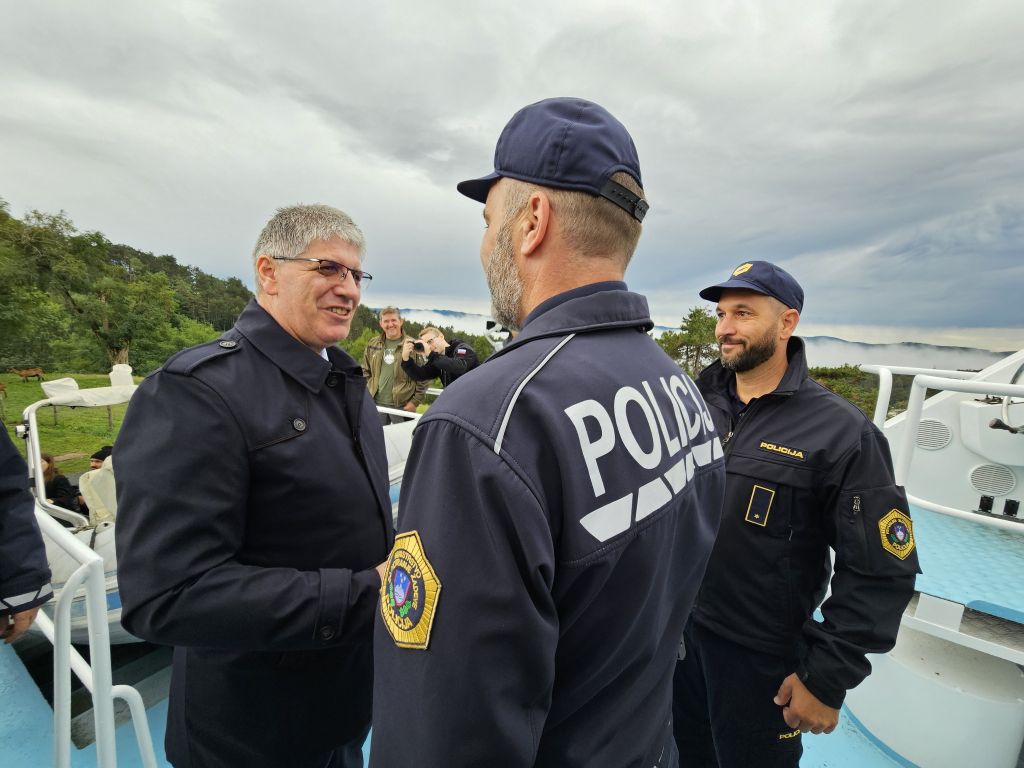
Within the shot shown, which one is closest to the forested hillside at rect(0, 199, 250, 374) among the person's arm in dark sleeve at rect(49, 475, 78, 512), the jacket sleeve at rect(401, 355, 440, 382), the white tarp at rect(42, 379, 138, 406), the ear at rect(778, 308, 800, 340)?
the white tarp at rect(42, 379, 138, 406)

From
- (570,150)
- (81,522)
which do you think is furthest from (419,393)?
(570,150)

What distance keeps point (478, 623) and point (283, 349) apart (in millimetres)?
1105

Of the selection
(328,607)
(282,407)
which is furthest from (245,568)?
(282,407)

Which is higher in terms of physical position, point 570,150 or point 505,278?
point 570,150

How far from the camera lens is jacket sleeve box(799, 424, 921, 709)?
5.53 feet

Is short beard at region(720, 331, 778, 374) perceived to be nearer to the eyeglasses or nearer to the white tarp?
the eyeglasses

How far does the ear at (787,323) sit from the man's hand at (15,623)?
138 inches

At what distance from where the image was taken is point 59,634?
1510 millimetres

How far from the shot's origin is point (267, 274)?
1649 mm

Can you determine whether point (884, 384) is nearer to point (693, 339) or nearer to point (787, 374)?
point (787, 374)

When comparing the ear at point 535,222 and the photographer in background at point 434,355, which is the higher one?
the ear at point 535,222

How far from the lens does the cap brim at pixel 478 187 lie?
107 centimetres

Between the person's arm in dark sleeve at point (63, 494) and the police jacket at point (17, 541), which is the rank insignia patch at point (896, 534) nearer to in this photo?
the police jacket at point (17, 541)

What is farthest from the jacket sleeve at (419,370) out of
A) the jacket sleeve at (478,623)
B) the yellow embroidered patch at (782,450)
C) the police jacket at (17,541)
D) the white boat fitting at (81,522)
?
the jacket sleeve at (478,623)
